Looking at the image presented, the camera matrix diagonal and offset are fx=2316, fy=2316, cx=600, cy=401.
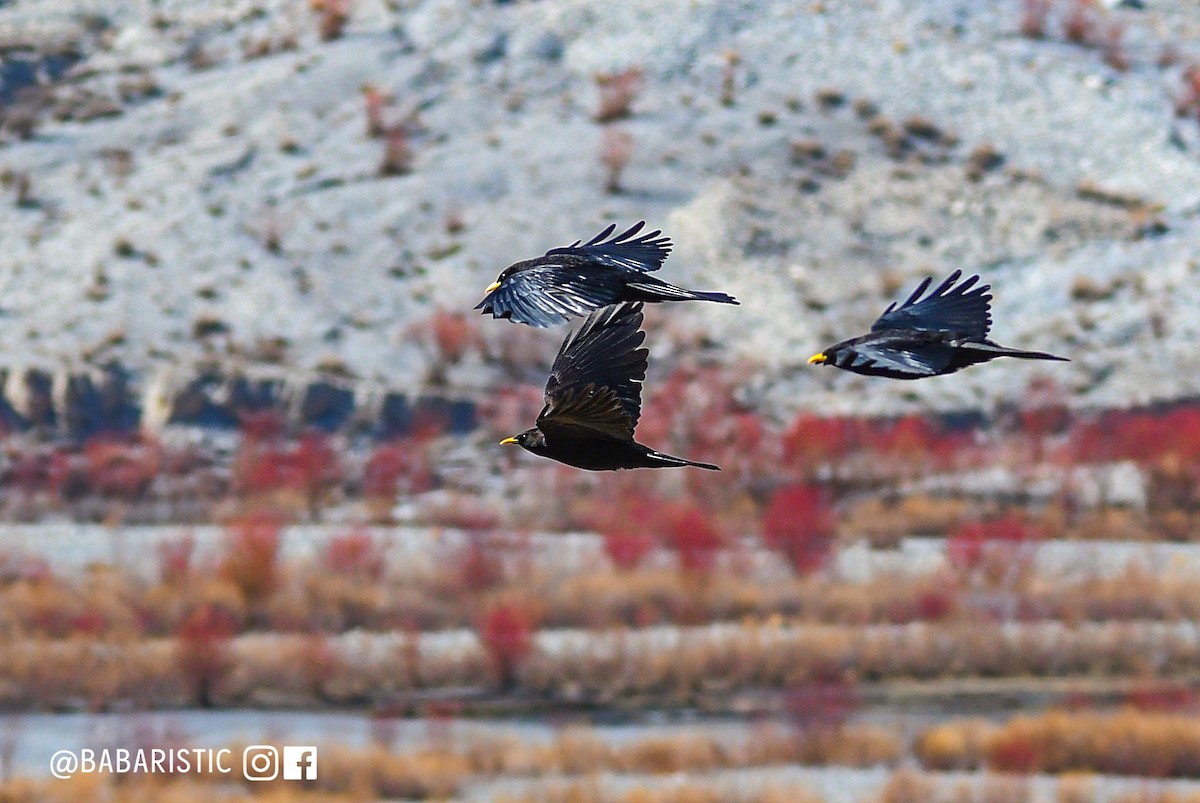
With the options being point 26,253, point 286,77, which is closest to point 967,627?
point 26,253

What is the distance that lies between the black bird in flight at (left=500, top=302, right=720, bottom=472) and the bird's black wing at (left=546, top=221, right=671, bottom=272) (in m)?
0.19

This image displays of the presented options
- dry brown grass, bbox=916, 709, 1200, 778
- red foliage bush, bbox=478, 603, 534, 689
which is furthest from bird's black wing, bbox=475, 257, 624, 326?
red foliage bush, bbox=478, 603, 534, 689

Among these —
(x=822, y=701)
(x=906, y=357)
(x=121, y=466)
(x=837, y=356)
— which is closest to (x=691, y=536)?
(x=822, y=701)

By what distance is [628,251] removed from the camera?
7980mm

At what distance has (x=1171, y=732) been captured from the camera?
2083cm

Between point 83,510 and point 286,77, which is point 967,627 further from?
point 286,77

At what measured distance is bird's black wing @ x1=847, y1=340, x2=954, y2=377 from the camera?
698 centimetres

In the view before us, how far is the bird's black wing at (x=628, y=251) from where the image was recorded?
7688 mm

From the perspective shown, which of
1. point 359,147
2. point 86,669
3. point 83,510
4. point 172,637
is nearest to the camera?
point 86,669

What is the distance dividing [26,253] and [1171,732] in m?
21.5

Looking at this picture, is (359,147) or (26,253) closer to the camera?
(26,253)

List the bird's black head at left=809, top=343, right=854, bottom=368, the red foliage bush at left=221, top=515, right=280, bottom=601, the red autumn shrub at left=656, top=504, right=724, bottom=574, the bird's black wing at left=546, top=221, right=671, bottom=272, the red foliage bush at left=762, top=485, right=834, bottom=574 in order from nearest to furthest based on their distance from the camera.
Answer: the bird's black head at left=809, top=343, right=854, bottom=368, the bird's black wing at left=546, top=221, right=671, bottom=272, the red foliage bush at left=221, top=515, right=280, bottom=601, the red autumn shrub at left=656, top=504, right=724, bottom=574, the red foliage bush at left=762, top=485, right=834, bottom=574

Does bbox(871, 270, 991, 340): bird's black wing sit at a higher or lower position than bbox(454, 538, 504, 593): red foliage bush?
higher

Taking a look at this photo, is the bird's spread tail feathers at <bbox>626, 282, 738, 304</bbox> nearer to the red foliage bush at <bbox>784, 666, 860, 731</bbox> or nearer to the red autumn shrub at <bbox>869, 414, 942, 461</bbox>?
the red foliage bush at <bbox>784, 666, 860, 731</bbox>
